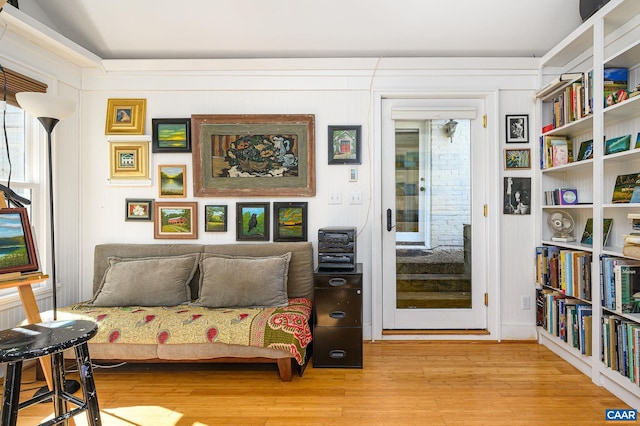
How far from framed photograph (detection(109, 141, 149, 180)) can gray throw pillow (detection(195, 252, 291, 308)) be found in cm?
106

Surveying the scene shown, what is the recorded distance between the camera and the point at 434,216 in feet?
10.5

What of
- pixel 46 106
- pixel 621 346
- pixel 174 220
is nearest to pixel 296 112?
pixel 174 220

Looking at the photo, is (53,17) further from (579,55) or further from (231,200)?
(579,55)

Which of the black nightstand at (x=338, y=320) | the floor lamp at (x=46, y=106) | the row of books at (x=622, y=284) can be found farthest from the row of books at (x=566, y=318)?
the floor lamp at (x=46, y=106)

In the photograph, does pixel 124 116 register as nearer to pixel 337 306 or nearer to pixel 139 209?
pixel 139 209

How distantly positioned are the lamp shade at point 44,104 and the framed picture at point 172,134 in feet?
3.23

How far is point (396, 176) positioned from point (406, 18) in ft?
4.12

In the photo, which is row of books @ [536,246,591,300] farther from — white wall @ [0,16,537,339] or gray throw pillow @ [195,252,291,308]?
gray throw pillow @ [195,252,291,308]

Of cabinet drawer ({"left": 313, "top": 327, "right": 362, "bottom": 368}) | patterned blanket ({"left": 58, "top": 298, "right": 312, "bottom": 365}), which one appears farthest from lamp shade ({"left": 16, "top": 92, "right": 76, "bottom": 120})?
cabinet drawer ({"left": 313, "top": 327, "right": 362, "bottom": 368})

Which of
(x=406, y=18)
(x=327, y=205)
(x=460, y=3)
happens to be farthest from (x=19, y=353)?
(x=460, y=3)

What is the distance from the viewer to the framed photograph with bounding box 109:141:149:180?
10.3 ft

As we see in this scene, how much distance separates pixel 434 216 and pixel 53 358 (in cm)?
280

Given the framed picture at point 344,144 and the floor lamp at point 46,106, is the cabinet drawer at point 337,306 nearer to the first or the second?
the framed picture at point 344,144

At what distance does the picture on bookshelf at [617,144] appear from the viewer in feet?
7.24
